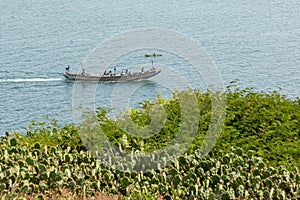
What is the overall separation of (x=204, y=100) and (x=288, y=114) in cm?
172

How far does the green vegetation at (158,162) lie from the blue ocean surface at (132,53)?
48120 millimetres

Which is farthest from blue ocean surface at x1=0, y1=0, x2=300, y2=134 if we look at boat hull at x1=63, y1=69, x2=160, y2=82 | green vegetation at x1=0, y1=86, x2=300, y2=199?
green vegetation at x1=0, y1=86, x2=300, y2=199

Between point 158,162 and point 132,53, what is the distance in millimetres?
69738

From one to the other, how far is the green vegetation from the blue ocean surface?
4812cm

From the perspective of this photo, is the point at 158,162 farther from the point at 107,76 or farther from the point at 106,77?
the point at 106,77

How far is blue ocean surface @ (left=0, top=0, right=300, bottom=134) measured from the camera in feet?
217

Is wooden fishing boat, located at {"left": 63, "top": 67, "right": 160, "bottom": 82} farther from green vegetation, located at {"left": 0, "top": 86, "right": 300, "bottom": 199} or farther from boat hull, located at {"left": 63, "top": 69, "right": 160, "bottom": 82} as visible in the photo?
green vegetation, located at {"left": 0, "top": 86, "right": 300, "bottom": 199}

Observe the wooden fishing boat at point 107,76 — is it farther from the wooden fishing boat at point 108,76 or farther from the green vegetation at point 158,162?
the green vegetation at point 158,162

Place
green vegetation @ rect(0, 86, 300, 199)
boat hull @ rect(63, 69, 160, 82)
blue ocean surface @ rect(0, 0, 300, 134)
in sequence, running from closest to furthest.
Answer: green vegetation @ rect(0, 86, 300, 199)
blue ocean surface @ rect(0, 0, 300, 134)
boat hull @ rect(63, 69, 160, 82)

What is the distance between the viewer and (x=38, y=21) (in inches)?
3278

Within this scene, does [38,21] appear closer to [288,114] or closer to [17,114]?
[17,114]

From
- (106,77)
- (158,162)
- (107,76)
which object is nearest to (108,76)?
(107,76)

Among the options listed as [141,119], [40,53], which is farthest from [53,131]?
[40,53]

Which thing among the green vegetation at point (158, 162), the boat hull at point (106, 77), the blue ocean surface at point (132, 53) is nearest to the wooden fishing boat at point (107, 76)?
the boat hull at point (106, 77)
